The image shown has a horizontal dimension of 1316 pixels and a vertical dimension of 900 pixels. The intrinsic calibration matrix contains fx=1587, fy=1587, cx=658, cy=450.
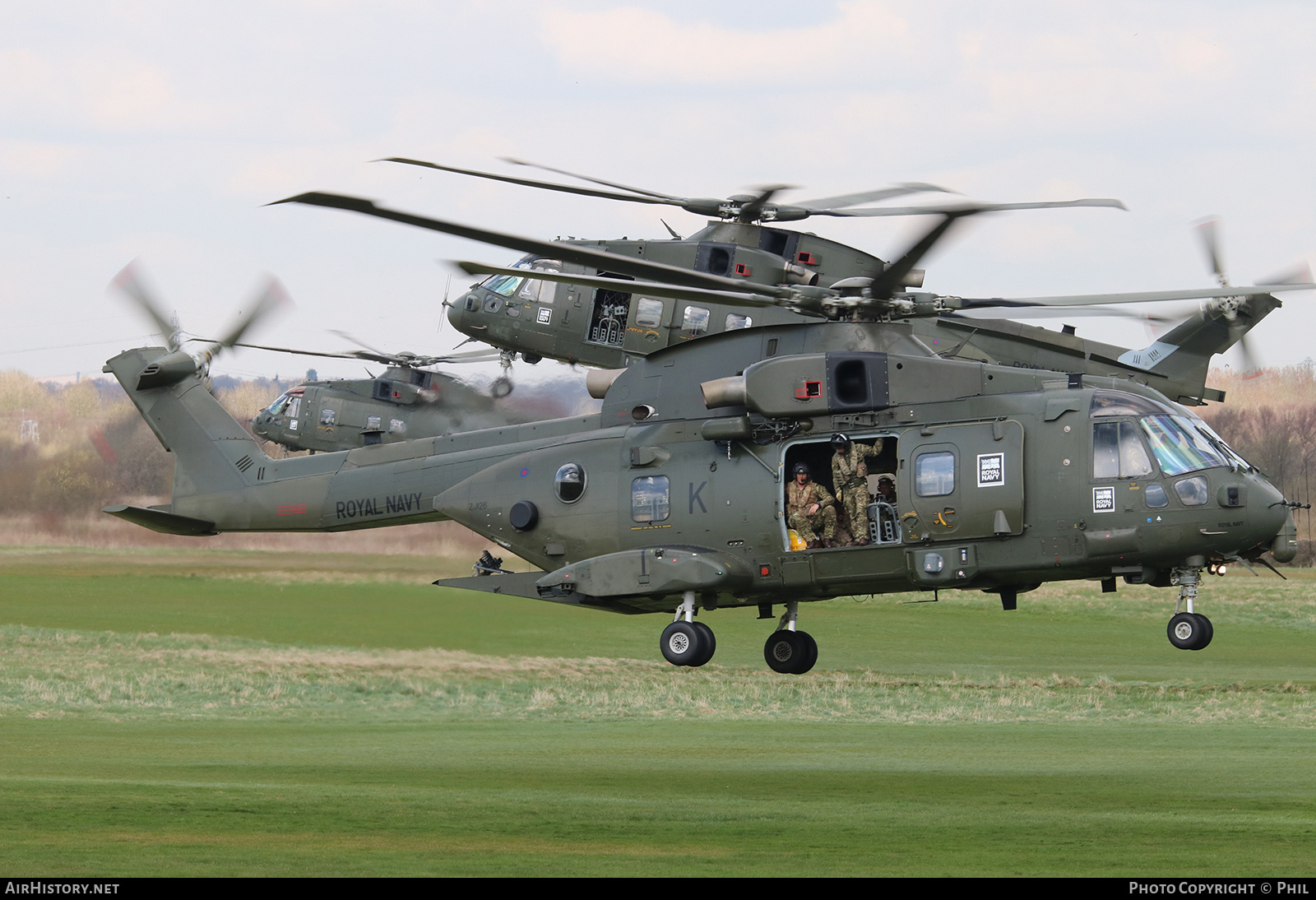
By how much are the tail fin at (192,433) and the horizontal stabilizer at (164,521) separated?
105 millimetres

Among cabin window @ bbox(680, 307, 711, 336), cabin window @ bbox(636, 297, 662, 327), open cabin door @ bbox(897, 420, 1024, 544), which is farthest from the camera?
cabin window @ bbox(636, 297, 662, 327)

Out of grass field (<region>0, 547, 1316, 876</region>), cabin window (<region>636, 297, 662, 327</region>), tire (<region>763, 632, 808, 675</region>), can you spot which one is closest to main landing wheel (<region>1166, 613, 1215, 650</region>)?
grass field (<region>0, 547, 1316, 876</region>)

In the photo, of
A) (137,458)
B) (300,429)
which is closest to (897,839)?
(300,429)

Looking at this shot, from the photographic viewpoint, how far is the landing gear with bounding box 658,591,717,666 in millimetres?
21641

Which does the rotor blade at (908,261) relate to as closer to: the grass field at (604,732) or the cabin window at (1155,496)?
the cabin window at (1155,496)

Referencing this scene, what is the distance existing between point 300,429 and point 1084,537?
102 feet

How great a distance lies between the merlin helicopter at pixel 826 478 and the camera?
2044cm

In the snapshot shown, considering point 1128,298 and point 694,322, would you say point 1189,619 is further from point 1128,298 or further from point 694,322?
point 694,322

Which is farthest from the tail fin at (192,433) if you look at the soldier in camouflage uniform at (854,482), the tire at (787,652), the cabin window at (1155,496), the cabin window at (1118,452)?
Answer: the cabin window at (1155,496)

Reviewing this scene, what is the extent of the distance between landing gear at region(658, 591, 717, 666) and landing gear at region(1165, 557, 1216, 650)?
6061 millimetres

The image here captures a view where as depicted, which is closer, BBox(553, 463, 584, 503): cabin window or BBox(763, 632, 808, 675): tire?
BBox(553, 463, 584, 503): cabin window

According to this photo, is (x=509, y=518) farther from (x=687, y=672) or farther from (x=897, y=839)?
(x=687, y=672)

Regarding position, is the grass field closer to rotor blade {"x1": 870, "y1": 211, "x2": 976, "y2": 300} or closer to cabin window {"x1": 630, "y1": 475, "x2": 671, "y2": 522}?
cabin window {"x1": 630, "y1": 475, "x2": 671, "y2": 522}

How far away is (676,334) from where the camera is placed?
97.4ft
